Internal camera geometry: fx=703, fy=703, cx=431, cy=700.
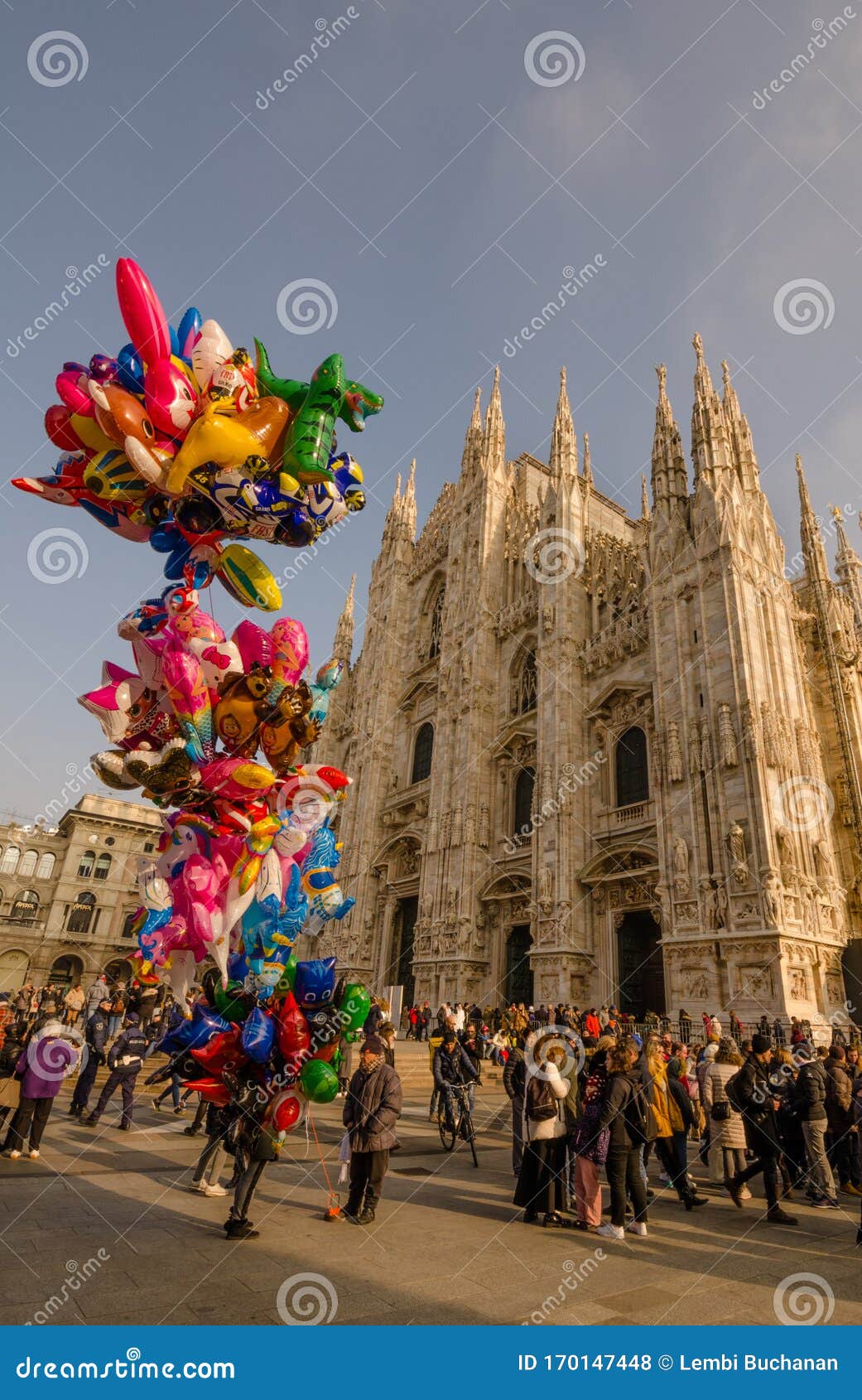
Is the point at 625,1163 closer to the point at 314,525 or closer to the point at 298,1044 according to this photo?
the point at 298,1044

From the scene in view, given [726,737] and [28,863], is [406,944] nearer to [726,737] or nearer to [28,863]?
[726,737]

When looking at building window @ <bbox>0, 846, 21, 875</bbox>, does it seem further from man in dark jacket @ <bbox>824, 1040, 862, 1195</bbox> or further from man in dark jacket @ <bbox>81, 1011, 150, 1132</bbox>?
→ man in dark jacket @ <bbox>824, 1040, 862, 1195</bbox>

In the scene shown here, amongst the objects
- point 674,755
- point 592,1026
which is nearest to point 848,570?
point 674,755

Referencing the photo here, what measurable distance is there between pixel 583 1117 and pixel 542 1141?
602 millimetres

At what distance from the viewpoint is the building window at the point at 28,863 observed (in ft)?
159

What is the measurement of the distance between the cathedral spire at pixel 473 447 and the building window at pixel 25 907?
1581 inches

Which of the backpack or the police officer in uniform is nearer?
the backpack

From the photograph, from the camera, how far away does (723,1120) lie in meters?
7.77

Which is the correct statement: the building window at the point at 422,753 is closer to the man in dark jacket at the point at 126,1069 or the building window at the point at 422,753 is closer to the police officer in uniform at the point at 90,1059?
the police officer in uniform at the point at 90,1059

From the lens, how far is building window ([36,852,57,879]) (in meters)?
48.8

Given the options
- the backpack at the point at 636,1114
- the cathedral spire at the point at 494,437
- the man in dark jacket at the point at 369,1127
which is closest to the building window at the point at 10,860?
the cathedral spire at the point at 494,437

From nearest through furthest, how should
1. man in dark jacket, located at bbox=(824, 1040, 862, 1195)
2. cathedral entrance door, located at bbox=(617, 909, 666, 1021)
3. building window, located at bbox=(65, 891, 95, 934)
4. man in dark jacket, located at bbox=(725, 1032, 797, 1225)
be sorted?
man in dark jacket, located at bbox=(725, 1032, 797, 1225) → man in dark jacket, located at bbox=(824, 1040, 862, 1195) → cathedral entrance door, located at bbox=(617, 909, 666, 1021) → building window, located at bbox=(65, 891, 95, 934)

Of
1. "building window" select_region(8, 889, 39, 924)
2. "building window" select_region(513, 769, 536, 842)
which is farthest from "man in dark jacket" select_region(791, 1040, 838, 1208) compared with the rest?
"building window" select_region(8, 889, 39, 924)

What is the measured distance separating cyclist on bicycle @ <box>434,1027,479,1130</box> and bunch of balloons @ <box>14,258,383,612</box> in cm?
721
